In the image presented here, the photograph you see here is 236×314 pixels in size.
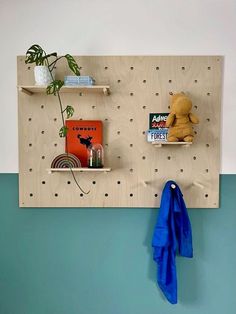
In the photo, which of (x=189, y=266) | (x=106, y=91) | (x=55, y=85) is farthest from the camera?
(x=189, y=266)

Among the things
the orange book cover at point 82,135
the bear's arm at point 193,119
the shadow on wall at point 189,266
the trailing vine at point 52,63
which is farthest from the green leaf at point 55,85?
the shadow on wall at point 189,266

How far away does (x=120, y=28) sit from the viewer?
155 centimetres

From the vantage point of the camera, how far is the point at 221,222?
62.9 inches

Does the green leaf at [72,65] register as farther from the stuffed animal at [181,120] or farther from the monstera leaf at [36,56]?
the stuffed animal at [181,120]

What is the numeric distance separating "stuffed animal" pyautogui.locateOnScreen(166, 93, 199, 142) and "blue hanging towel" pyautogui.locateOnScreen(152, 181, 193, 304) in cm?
24

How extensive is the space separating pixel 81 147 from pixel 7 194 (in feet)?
1.54

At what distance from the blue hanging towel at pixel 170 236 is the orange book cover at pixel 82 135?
17.1 inches

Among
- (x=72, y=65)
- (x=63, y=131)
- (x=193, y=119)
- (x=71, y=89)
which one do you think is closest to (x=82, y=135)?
(x=63, y=131)

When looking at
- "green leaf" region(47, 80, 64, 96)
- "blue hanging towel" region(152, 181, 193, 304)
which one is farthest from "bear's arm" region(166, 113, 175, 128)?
"green leaf" region(47, 80, 64, 96)

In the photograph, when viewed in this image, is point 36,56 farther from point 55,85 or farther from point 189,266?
point 189,266

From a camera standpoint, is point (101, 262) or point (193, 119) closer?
point (193, 119)

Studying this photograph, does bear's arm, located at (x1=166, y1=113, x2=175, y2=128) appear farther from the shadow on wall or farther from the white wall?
the shadow on wall

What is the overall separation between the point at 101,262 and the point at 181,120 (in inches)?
33.2

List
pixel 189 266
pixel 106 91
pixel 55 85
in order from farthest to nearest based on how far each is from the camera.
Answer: pixel 189 266
pixel 106 91
pixel 55 85
